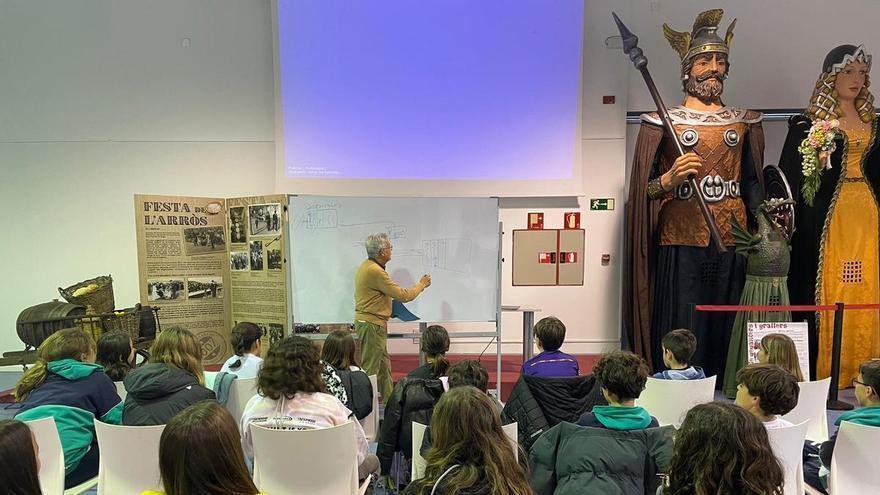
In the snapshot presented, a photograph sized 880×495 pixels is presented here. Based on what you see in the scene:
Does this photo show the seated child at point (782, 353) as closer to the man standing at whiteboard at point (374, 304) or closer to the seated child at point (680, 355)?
the seated child at point (680, 355)

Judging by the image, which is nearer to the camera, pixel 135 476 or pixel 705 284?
pixel 135 476

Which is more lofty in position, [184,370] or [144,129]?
[144,129]

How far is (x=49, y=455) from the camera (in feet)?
6.05

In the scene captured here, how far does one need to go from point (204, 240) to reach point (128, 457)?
309 cm

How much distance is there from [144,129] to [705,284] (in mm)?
5691

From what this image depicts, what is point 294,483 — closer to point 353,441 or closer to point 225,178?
point 353,441

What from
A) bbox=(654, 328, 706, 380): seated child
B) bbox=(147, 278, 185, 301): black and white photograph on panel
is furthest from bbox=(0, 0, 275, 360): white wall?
bbox=(654, 328, 706, 380): seated child

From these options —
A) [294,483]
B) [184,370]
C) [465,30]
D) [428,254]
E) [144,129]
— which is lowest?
[294,483]

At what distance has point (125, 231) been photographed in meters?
5.18

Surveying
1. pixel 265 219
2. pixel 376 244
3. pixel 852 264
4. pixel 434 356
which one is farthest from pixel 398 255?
pixel 852 264

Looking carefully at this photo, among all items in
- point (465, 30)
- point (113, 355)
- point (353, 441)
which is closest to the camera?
point (353, 441)

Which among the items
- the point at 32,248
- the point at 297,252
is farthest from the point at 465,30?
the point at 32,248

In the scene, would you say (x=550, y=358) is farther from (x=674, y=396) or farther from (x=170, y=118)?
(x=170, y=118)

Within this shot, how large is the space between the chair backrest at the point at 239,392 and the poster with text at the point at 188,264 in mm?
2070
